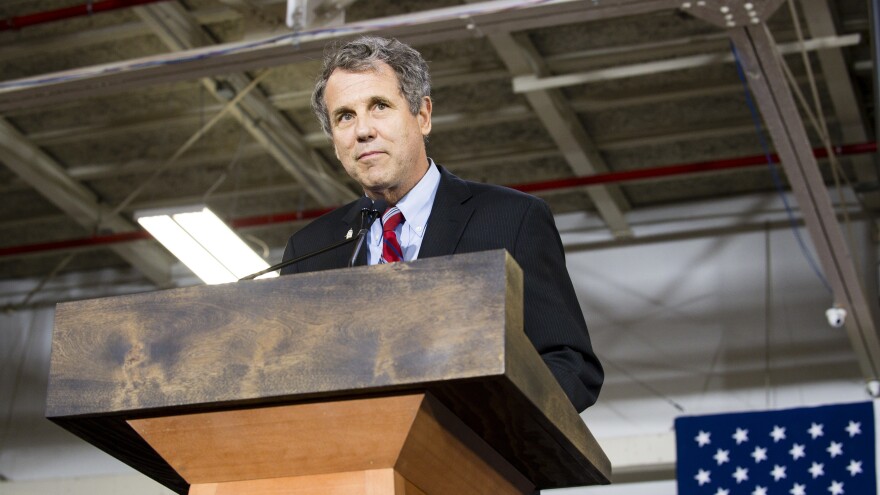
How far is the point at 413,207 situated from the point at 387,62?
0.19 m

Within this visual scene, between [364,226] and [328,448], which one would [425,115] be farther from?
[328,448]

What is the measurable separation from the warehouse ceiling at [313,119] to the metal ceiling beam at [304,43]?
0.02 metres

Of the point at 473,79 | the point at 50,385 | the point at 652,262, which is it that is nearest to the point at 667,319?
the point at 652,262

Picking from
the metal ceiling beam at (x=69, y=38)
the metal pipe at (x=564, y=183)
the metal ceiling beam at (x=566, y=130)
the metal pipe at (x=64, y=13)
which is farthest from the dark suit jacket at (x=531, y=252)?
the metal pipe at (x=564, y=183)

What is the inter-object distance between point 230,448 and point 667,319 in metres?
6.80

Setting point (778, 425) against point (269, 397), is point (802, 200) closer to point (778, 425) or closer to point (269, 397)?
point (778, 425)

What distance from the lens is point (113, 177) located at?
7.94m

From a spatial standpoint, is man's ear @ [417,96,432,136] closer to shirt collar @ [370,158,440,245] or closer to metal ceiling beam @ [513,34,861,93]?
shirt collar @ [370,158,440,245]

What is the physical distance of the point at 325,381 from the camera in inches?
41.8

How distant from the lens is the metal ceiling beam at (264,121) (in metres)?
6.23

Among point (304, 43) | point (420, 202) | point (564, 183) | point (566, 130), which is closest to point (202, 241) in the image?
point (304, 43)

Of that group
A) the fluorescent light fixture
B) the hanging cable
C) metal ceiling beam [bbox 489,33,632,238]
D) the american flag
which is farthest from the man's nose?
the hanging cable

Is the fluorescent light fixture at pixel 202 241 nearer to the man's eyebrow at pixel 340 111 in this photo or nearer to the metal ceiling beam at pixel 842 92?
the metal ceiling beam at pixel 842 92

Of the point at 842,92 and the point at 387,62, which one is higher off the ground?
the point at 842,92
